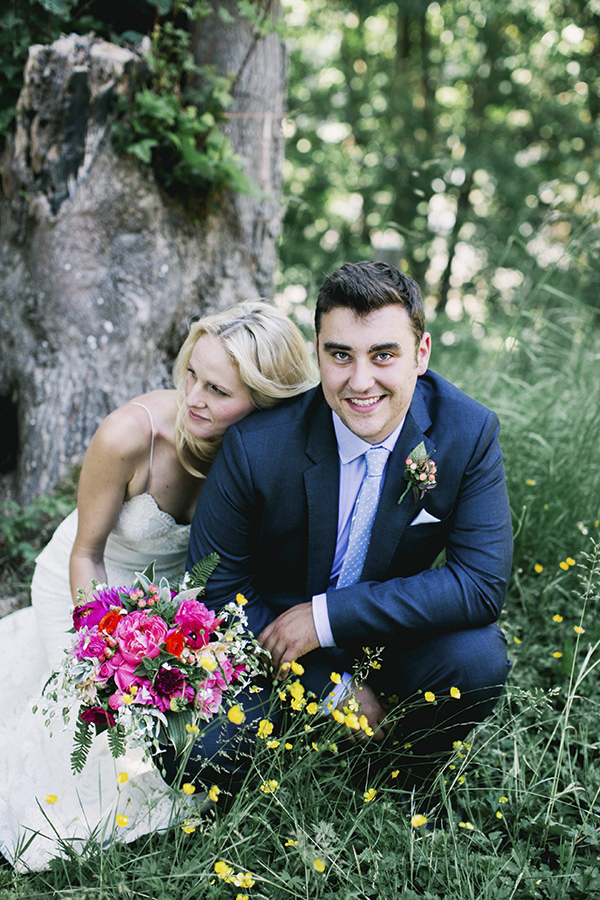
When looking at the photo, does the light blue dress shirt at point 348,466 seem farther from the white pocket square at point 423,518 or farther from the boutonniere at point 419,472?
the white pocket square at point 423,518

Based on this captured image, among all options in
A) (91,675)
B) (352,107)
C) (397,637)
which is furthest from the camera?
(352,107)

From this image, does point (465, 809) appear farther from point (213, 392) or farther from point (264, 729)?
point (213, 392)

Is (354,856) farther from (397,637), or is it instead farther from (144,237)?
(144,237)

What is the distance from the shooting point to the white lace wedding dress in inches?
89.0

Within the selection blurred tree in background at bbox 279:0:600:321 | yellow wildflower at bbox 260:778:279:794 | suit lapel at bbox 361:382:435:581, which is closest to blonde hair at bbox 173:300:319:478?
suit lapel at bbox 361:382:435:581

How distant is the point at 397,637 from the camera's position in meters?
2.38

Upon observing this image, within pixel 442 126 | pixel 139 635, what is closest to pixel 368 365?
pixel 139 635

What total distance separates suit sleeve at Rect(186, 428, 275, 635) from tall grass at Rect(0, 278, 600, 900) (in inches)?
20.7

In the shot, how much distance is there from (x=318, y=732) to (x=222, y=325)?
152 cm

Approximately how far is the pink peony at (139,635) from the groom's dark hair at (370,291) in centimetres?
116

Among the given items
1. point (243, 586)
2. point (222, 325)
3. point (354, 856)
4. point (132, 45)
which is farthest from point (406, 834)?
point (132, 45)

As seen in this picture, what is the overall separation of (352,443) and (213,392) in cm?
54

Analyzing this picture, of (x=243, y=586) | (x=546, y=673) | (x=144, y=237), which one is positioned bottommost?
(x=546, y=673)

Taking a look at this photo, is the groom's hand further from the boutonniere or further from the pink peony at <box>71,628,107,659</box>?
the pink peony at <box>71,628,107,659</box>
